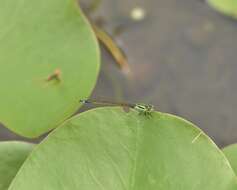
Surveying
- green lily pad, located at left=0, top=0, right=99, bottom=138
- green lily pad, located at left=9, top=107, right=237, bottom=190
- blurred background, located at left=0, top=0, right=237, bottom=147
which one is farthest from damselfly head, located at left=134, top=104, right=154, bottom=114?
Answer: blurred background, located at left=0, top=0, right=237, bottom=147

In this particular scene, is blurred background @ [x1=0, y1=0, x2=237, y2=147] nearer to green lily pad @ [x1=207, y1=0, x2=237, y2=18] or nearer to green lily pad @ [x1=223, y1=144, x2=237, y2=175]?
green lily pad @ [x1=207, y1=0, x2=237, y2=18]

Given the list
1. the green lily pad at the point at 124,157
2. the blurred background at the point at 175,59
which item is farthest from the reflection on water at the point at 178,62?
the green lily pad at the point at 124,157

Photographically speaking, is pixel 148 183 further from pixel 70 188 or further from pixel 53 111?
pixel 53 111

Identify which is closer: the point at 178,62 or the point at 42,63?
the point at 42,63

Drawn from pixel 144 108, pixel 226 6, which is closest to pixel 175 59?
pixel 226 6

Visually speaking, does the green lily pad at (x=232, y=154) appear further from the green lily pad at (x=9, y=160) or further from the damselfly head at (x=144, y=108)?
the green lily pad at (x=9, y=160)

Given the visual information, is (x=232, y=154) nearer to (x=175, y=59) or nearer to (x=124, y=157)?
(x=124, y=157)
